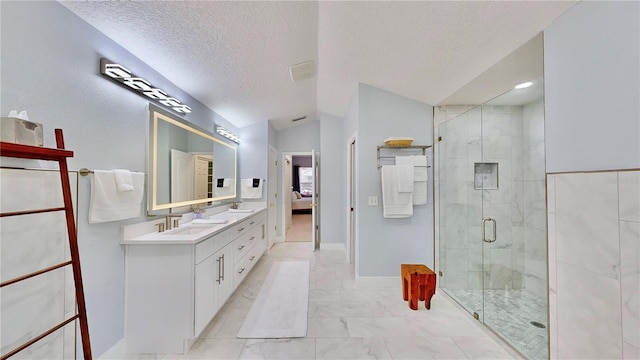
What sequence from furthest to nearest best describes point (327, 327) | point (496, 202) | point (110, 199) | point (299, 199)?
point (299, 199) → point (496, 202) → point (327, 327) → point (110, 199)

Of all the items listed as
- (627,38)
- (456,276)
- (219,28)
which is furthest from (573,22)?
(456,276)

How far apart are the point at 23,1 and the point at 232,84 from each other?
161cm

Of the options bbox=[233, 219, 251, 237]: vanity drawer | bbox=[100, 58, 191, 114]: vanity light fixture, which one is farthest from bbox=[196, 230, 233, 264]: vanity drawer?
bbox=[100, 58, 191, 114]: vanity light fixture

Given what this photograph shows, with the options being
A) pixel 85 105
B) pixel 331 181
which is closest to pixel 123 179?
pixel 85 105

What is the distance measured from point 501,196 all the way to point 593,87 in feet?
5.37

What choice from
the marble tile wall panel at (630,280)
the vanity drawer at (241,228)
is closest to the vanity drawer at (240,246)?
the vanity drawer at (241,228)

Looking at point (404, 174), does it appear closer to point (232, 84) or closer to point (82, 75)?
point (232, 84)

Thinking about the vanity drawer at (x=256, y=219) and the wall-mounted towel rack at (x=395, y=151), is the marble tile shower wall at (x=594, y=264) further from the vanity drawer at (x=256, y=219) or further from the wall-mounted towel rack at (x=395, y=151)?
the vanity drawer at (x=256, y=219)

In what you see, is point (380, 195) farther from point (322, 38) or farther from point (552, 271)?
point (322, 38)

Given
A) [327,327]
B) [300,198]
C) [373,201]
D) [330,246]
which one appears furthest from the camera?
[300,198]

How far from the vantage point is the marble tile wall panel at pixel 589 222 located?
3.87 feet

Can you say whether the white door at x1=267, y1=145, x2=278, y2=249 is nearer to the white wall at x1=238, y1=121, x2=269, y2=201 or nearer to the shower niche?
the white wall at x1=238, y1=121, x2=269, y2=201

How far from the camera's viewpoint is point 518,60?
193 centimetres

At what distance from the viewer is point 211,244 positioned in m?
1.96
